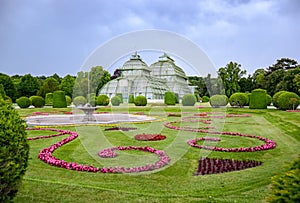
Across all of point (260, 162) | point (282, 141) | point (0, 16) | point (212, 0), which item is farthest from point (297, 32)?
point (0, 16)

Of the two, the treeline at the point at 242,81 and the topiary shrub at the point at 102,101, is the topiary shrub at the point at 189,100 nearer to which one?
the treeline at the point at 242,81

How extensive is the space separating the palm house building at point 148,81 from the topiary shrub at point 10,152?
36.5 m

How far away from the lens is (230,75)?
4331 centimetres

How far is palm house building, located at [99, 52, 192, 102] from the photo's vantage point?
4050 centimetres

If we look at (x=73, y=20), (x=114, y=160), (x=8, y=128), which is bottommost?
(x=114, y=160)

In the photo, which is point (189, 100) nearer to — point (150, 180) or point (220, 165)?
point (220, 165)

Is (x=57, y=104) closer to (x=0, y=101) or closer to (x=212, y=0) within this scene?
(x=212, y=0)

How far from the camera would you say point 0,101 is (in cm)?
312

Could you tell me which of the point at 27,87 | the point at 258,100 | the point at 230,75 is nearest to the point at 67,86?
the point at 27,87

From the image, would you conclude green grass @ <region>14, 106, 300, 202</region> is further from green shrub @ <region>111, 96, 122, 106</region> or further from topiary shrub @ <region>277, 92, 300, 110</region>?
green shrub @ <region>111, 96, 122, 106</region>

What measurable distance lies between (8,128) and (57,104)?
28.7m

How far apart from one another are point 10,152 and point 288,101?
996 inches

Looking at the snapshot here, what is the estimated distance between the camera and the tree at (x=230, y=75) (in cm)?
4228

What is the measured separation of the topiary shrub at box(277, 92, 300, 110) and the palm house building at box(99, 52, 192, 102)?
19256 millimetres
